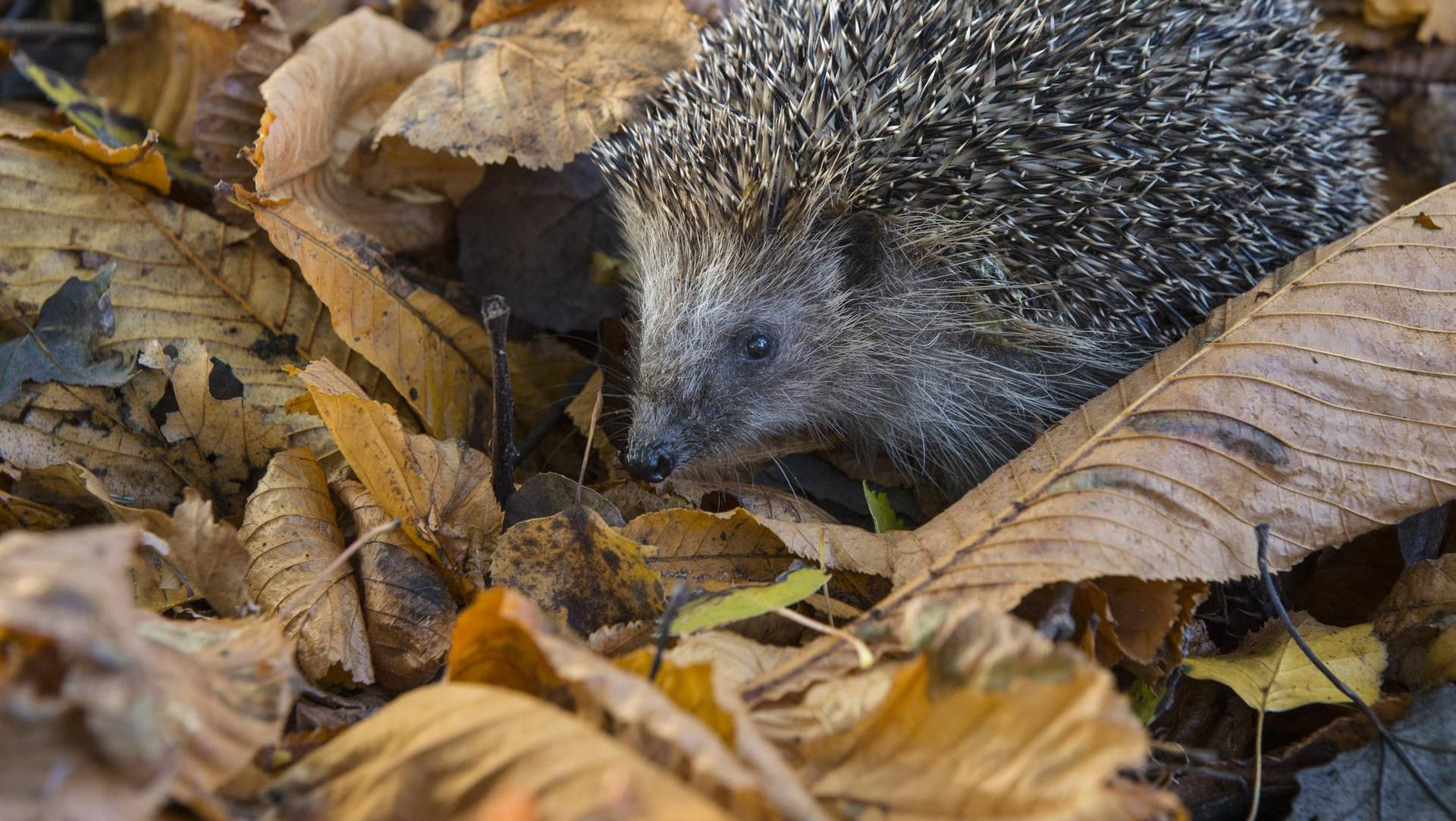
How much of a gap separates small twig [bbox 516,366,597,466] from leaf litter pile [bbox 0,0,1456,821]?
2cm

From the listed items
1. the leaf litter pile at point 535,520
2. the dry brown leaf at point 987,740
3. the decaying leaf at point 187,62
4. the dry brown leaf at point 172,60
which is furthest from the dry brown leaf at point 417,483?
the dry brown leaf at point 172,60

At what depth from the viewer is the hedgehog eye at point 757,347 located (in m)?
2.46

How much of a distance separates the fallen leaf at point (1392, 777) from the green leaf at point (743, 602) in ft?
2.44

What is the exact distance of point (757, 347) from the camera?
8.06ft

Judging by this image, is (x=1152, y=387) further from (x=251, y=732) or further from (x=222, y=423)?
(x=222, y=423)

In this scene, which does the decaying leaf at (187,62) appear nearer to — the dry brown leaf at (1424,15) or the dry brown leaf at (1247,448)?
the dry brown leaf at (1247,448)

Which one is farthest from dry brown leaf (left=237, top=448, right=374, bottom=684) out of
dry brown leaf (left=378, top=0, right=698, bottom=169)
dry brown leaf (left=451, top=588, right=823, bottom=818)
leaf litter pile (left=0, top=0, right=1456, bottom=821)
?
dry brown leaf (left=378, top=0, right=698, bottom=169)

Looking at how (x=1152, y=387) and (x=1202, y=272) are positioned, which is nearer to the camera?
(x=1152, y=387)

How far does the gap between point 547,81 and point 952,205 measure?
39.2 inches

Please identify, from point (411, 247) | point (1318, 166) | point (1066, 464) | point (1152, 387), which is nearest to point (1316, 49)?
point (1318, 166)

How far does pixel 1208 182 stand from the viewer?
216 centimetres

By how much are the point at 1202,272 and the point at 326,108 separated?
76.0 inches

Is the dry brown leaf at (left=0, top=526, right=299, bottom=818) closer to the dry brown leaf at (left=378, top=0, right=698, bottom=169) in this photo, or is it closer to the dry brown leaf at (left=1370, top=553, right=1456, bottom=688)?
the dry brown leaf at (left=378, top=0, right=698, bottom=169)

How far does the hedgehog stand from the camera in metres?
2.12
